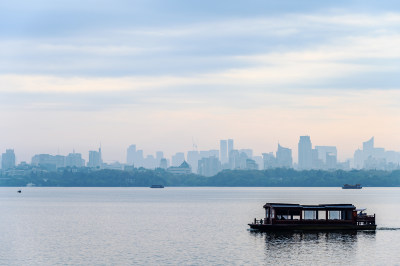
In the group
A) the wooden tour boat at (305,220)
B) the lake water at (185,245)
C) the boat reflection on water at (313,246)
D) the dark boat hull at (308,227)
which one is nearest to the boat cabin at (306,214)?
the wooden tour boat at (305,220)

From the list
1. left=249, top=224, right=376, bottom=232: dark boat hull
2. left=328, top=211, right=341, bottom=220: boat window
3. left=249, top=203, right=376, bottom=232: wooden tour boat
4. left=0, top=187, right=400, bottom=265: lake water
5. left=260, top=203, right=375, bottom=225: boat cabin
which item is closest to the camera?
left=0, top=187, right=400, bottom=265: lake water

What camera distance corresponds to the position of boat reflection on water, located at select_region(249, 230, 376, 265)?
286 feet

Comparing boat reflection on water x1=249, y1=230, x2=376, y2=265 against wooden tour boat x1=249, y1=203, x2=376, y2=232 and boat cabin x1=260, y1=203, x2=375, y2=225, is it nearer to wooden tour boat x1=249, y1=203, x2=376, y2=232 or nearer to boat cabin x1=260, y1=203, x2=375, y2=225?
wooden tour boat x1=249, y1=203, x2=376, y2=232

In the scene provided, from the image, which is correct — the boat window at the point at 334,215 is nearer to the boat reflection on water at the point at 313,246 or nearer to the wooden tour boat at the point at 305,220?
the wooden tour boat at the point at 305,220

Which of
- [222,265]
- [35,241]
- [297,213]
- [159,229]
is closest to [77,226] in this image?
[159,229]

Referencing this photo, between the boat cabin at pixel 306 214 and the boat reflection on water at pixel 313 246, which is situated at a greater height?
the boat cabin at pixel 306 214

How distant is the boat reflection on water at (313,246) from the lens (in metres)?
87.2

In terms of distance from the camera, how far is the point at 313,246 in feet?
324

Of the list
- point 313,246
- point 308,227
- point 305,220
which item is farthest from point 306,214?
point 313,246

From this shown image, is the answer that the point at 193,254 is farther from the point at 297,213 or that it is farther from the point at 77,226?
the point at 77,226


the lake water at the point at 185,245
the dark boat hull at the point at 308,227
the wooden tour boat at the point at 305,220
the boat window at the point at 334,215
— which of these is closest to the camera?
the lake water at the point at 185,245

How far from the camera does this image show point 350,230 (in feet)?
389

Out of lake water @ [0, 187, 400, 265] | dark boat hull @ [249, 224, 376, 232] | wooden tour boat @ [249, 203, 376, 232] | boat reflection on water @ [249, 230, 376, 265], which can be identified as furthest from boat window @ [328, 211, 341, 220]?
lake water @ [0, 187, 400, 265]

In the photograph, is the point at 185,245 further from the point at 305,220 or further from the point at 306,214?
the point at 306,214
